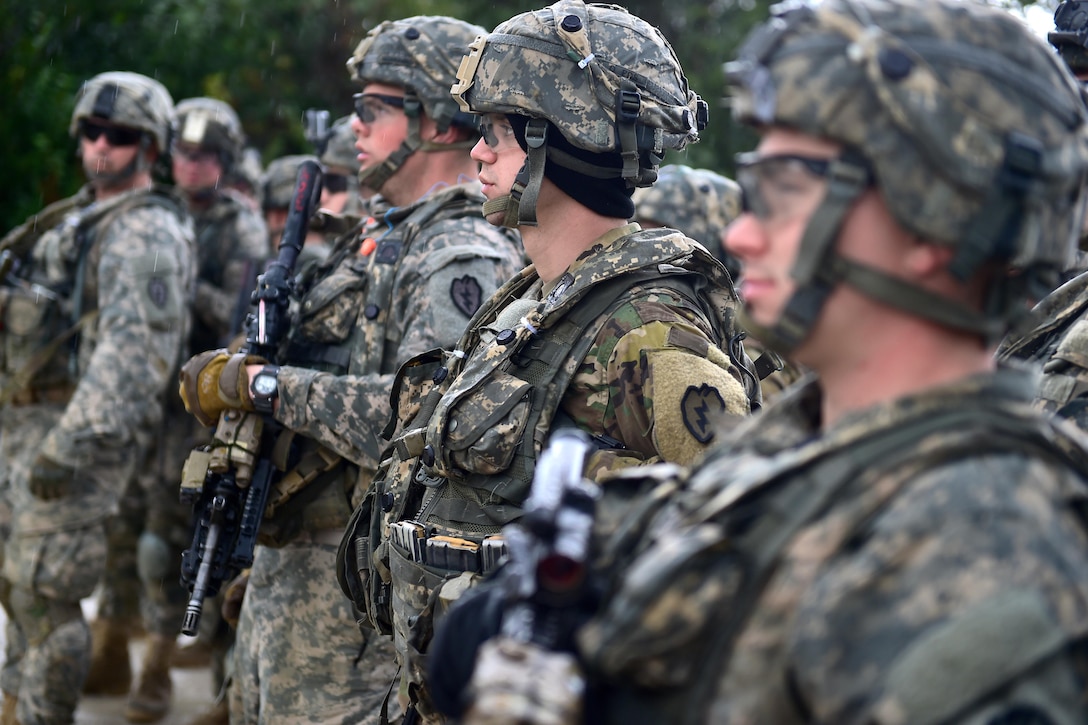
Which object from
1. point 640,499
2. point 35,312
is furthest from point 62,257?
point 640,499

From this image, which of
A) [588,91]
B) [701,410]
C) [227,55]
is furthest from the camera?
[227,55]

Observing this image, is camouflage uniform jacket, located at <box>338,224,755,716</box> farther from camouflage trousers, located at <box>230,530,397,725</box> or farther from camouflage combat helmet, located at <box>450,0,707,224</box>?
camouflage trousers, located at <box>230,530,397,725</box>

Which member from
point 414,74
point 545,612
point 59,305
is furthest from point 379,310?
point 545,612

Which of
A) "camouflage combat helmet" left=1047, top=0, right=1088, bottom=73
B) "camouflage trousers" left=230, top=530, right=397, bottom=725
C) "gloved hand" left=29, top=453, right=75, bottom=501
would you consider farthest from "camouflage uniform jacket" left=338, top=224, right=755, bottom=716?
"gloved hand" left=29, top=453, right=75, bottom=501

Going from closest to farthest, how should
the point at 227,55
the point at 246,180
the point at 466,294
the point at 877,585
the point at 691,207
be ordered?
the point at 877,585 → the point at 466,294 → the point at 691,207 → the point at 246,180 → the point at 227,55

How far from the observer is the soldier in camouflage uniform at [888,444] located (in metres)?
1.56

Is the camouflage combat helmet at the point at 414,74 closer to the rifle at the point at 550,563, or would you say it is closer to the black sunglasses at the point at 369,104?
the black sunglasses at the point at 369,104

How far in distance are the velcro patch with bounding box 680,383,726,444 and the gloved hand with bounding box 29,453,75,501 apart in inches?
147

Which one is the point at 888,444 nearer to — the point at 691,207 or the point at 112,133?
the point at 691,207

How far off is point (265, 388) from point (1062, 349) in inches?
105

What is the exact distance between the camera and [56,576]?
598 centimetres

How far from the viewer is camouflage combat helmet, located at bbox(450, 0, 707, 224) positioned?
3521 mm

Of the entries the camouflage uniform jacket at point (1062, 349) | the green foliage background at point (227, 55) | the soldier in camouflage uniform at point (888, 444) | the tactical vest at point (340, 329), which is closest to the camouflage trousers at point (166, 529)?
the tactical vest at point (340, 329)

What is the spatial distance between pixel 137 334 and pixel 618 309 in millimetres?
3348
